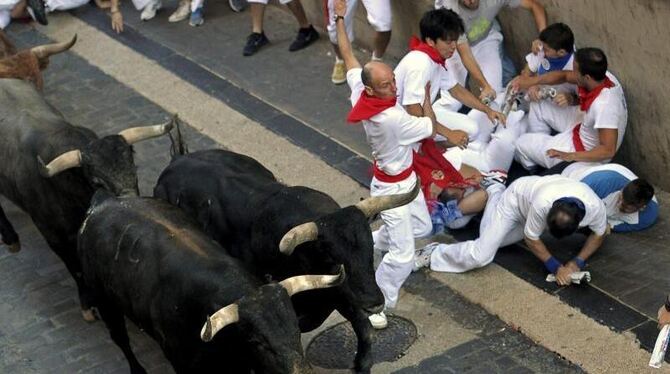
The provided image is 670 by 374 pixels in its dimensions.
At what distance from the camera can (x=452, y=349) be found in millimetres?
8312

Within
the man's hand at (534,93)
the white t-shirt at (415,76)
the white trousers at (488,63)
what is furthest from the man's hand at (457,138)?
the white trousers at (488,63)

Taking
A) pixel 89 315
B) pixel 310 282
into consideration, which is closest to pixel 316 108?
pixel 89 315

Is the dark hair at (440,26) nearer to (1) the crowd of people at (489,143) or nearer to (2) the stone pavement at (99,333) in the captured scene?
(1) the crowd of people at (489,143)

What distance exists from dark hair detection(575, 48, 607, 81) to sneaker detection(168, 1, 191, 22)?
20.7ft

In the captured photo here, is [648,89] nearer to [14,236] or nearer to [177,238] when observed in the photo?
[177,238]

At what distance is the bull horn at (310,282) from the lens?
6.71 m

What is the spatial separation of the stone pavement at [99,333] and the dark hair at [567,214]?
2.59 feet

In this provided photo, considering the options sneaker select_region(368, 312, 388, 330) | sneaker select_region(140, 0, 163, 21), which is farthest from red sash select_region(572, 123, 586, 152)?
sneaker select_region(140, 0, 163, 21)

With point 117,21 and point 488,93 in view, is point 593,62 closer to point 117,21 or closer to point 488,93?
point 488,93

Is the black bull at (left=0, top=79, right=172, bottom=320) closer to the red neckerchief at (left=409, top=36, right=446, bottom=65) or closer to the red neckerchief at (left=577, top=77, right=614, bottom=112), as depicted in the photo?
the red neckerchief at (left=409, top=36, right=446, bottom=65)

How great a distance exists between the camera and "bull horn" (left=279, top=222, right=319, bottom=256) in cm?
721

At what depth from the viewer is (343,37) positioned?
34.9 ft

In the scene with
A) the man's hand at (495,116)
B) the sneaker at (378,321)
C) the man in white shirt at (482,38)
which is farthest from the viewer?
the man in white shirt at (482,38)

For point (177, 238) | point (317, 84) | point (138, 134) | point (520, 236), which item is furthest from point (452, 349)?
point (317, 84)
